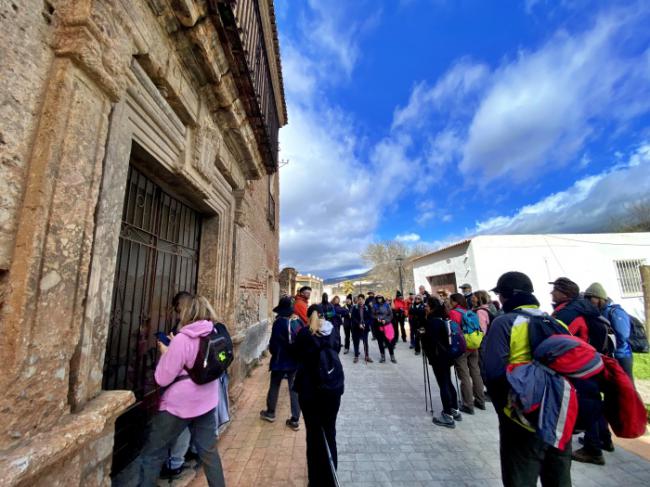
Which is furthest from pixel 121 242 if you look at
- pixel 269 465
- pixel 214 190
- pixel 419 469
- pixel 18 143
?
pixel 419 469

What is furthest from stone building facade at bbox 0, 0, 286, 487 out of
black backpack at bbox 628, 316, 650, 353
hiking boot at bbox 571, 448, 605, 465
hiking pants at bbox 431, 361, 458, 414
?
black backpack at bbox 628, 316, 650, 353

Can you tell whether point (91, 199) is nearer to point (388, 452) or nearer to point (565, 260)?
point (388, 452)

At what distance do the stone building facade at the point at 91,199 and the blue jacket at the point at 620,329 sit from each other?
16.4 feet

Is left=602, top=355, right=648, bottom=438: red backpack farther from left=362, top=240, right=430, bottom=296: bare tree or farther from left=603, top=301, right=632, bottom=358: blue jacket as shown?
left=362, top=240, right=430, bottom=296: bare tree

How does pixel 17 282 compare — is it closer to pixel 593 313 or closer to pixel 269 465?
pixel 269 465

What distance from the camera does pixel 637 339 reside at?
351cm

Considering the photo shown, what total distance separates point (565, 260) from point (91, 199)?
1579 cm

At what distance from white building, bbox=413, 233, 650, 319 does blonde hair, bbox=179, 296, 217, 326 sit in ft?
39.1

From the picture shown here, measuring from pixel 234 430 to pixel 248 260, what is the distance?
121 inches

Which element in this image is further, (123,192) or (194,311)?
(194,311)

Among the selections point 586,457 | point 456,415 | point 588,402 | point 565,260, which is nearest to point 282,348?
point 456,415

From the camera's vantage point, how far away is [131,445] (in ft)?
7.97

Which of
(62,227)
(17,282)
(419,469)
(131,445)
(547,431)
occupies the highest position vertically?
(62,227)

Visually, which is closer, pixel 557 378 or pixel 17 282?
pixel 17 282
